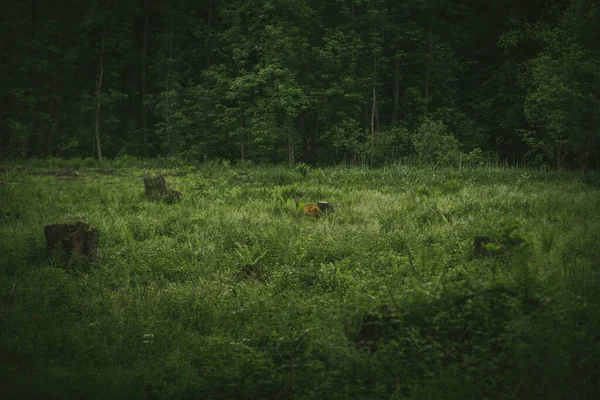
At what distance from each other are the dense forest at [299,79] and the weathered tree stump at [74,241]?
52.3 ft

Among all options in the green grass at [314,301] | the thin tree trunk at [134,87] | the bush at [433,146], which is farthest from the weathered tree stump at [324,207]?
the thin tree trunk at [134,87]

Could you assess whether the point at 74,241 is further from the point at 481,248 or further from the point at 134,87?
the point at 134,87

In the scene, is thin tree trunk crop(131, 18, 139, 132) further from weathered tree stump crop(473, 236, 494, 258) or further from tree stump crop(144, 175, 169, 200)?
weathered tree stump crop(473, 236, 494, 258)

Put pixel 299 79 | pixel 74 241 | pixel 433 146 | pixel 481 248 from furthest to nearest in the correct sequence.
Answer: pixel 299 79
pixel 433 146
pixel 74 241
pixel 481 248

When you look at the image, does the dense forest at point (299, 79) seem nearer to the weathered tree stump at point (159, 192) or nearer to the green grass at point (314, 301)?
the weathered tree stump at point (159, 192)

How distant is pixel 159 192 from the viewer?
46.1ft

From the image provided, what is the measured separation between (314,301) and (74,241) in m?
4.77

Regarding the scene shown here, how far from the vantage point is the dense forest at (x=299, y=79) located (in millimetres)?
26391

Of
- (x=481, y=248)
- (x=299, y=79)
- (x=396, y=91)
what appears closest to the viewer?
(x=481, y=248)

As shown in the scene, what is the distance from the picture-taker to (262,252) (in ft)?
28.9

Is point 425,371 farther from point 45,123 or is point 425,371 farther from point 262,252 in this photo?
point 45,123

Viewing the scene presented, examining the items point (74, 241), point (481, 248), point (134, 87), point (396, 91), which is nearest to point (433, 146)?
point (396, 91)

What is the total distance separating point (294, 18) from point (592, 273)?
24.9 meters

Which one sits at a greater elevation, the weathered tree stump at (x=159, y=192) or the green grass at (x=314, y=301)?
the weathered tree stump at (x=159, y=192)
